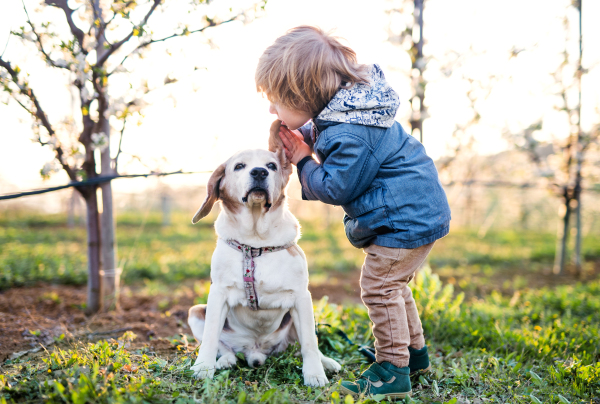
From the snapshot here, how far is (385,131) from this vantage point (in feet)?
7.95

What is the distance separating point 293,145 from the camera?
2.69 metres

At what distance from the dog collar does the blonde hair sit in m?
0.93

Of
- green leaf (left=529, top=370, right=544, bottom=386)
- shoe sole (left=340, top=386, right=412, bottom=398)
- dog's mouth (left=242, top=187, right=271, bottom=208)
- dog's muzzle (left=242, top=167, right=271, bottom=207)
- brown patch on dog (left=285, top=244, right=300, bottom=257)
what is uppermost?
dog's muzzle (left=242, top=167, right=271, bottom=207)

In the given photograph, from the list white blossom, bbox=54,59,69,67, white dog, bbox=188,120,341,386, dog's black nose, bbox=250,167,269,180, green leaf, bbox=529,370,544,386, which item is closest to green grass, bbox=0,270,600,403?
green leaf, bbox=529,370,544,386

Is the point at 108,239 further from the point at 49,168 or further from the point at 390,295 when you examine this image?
→ the point at 390,295

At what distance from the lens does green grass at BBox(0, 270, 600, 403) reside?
6.74ft

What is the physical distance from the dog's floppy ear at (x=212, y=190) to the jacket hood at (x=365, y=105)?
2.63ft

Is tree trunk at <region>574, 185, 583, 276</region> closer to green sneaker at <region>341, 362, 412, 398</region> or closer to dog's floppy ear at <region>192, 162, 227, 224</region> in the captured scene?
green sneaker at <region>341, 362, 412, 398</region>

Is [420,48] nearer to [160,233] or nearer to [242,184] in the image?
[242,184]

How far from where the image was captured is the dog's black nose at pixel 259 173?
2.51 metres

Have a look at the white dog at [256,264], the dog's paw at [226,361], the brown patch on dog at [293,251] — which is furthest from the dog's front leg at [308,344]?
the dog's paw at [226,361]

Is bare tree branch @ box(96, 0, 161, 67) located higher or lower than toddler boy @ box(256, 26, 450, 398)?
higher

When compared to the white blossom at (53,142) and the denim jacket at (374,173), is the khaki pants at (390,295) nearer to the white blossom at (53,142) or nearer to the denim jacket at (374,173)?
the denim jacket at (374,173)

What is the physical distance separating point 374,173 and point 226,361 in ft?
5.22
